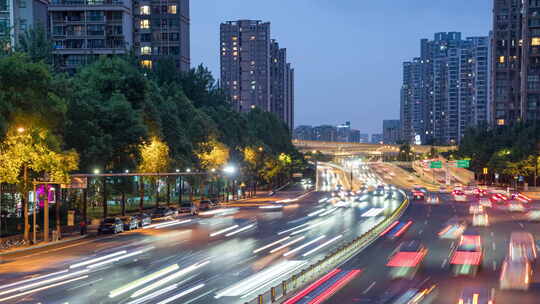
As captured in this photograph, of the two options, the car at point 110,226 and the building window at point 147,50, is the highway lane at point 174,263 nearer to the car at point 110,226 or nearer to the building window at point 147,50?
the car at point 110,226

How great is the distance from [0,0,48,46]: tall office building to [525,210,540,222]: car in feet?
232

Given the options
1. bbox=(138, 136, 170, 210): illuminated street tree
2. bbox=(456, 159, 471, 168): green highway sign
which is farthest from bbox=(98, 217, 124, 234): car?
bbox=(456, 159, 471, 168): green highway sign

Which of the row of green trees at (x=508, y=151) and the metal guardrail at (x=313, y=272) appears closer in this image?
the metal guardrail at (x=313, y=272)

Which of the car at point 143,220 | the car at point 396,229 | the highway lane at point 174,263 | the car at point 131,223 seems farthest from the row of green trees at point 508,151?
the car at point 131,223

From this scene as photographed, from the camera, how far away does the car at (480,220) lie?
57844 mm

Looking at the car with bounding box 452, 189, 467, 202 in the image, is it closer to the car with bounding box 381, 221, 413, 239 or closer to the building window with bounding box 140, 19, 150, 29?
the car with bounding box 381, 221, 413, 239

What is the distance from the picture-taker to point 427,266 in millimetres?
33500

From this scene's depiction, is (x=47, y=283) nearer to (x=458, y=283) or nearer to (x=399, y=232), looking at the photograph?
(x=458, y=283)

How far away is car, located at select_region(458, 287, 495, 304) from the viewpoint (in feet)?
80.3

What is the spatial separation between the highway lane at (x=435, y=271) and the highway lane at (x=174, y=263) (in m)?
3.46

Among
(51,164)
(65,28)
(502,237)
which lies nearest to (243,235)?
(51,164)

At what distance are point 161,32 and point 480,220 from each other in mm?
103250

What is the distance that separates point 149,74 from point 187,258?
3578 inches

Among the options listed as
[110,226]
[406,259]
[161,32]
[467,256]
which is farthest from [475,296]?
[161,32]
